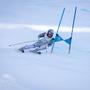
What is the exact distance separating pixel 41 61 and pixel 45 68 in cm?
18

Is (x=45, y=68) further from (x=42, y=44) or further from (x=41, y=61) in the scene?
(x=42, y=44)

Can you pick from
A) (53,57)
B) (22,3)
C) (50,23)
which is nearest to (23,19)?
(50,23)

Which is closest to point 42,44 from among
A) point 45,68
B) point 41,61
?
point 41,61

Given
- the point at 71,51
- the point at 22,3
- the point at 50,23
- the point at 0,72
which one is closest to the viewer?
the point at 0,72

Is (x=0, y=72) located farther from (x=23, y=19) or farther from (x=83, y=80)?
(x=23, y=19)

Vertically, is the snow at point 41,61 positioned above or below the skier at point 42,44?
below

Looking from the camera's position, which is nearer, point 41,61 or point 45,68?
point 45,68

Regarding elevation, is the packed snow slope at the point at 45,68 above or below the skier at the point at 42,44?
below

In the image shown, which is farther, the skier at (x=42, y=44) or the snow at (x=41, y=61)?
the skier at (x=42, y=44)

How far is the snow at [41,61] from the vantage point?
6.60ft

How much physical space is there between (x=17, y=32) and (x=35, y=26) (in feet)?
1.45

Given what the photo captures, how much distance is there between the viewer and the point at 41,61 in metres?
2.48

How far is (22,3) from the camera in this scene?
5.84 m

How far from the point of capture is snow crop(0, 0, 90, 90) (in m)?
2.01
